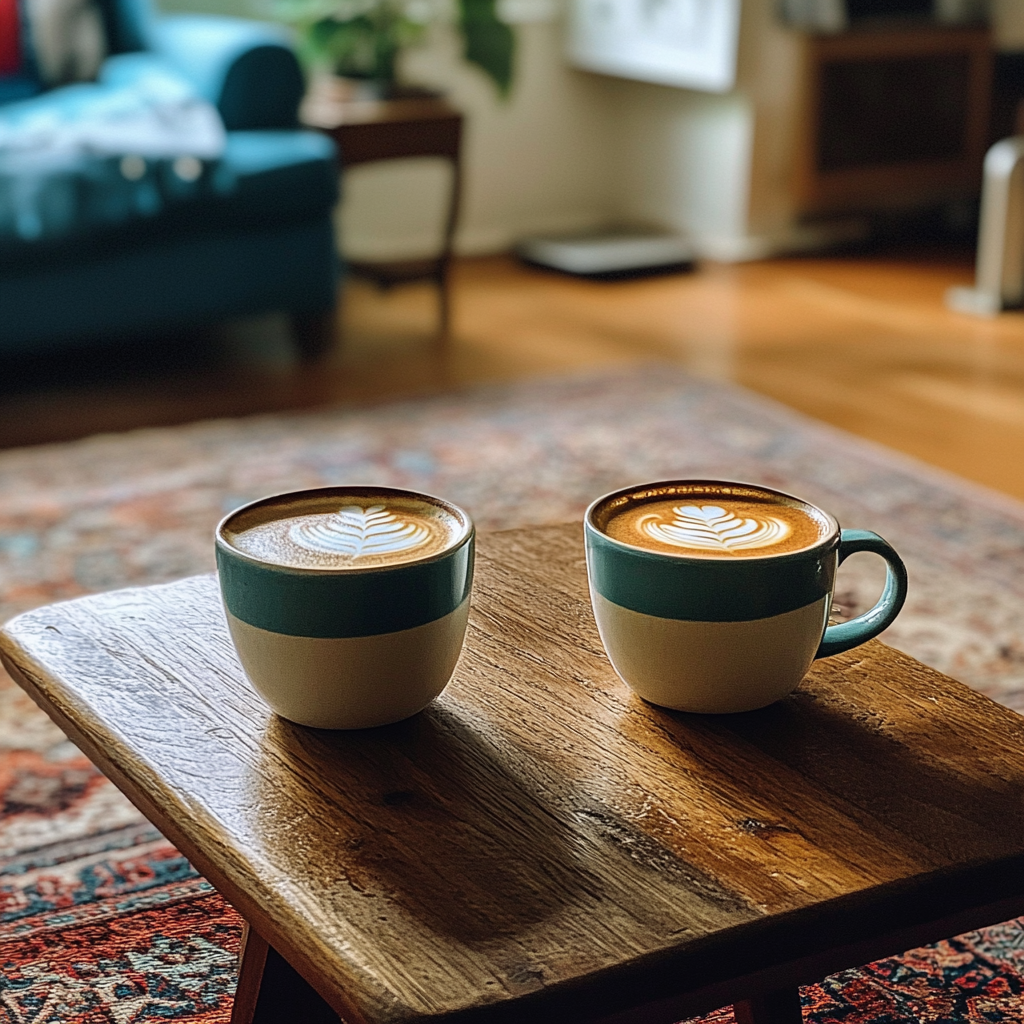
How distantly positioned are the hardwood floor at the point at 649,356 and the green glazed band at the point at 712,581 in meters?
1.79

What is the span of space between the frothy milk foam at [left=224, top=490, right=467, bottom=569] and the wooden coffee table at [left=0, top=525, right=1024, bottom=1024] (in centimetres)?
8

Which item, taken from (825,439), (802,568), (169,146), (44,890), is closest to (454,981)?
(802,568)

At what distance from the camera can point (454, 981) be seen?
1.87ft

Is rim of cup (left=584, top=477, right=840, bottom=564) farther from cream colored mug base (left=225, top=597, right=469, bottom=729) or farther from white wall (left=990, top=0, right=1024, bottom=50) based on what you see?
white wall (left=990, top=0, right=1024, bottom=50)

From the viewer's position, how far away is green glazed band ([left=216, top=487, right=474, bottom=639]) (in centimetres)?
72

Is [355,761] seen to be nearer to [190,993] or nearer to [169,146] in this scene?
[190,993]

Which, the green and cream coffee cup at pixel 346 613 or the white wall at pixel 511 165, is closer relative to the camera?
the green and cream coffee cup at pixel 346 613

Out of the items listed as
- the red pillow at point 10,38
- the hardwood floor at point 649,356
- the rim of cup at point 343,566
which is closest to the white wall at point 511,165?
the hardwood floor at point 649,356

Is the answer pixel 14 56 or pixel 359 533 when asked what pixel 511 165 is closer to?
pixel 14 56

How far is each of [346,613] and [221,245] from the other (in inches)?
97.8

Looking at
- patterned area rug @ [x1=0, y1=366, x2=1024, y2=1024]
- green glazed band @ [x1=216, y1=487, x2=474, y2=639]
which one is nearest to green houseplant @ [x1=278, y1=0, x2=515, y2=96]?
patterned area rug @ [x1=0, y1=366, x2=1024, y2=1024]

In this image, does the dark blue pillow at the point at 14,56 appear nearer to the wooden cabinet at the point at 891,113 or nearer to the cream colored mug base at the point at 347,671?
the wooden cabinet at the point at 891,113

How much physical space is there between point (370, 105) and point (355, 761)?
301 centimetres

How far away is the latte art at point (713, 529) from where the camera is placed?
779mm
